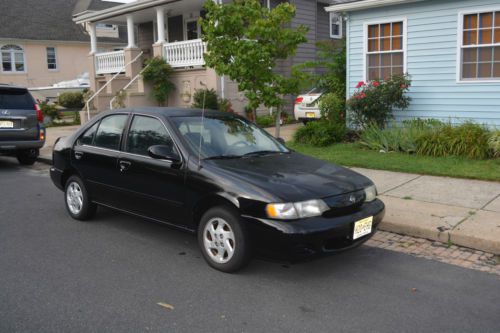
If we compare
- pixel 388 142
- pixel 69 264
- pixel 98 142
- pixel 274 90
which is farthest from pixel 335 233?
pixel 388 142

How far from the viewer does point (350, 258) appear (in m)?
5.25

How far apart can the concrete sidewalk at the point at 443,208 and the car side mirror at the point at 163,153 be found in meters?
2.70

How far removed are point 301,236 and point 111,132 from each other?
9.89 ft

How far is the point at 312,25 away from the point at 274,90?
13595 millimetres

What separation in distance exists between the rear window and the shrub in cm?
622

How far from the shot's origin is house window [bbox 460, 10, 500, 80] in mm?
10961

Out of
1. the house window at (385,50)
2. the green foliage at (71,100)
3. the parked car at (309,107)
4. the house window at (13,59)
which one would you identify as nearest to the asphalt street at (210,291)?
the house window at (385,50)

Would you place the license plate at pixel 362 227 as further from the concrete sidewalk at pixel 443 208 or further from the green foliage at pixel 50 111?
the green foliage at pixel 50 111

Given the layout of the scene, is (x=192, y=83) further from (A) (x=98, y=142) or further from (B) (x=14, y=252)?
(B) (x=14, y=252)

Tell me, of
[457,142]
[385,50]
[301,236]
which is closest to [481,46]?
[385,50]

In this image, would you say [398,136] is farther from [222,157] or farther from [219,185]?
[219,185]

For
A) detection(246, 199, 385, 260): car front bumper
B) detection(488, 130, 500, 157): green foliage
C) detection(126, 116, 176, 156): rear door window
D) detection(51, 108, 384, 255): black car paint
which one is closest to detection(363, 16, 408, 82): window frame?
detection(488, 130, 500, 157): green foliage

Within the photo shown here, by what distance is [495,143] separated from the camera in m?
9.55

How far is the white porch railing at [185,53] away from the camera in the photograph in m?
Answer: 18.0
